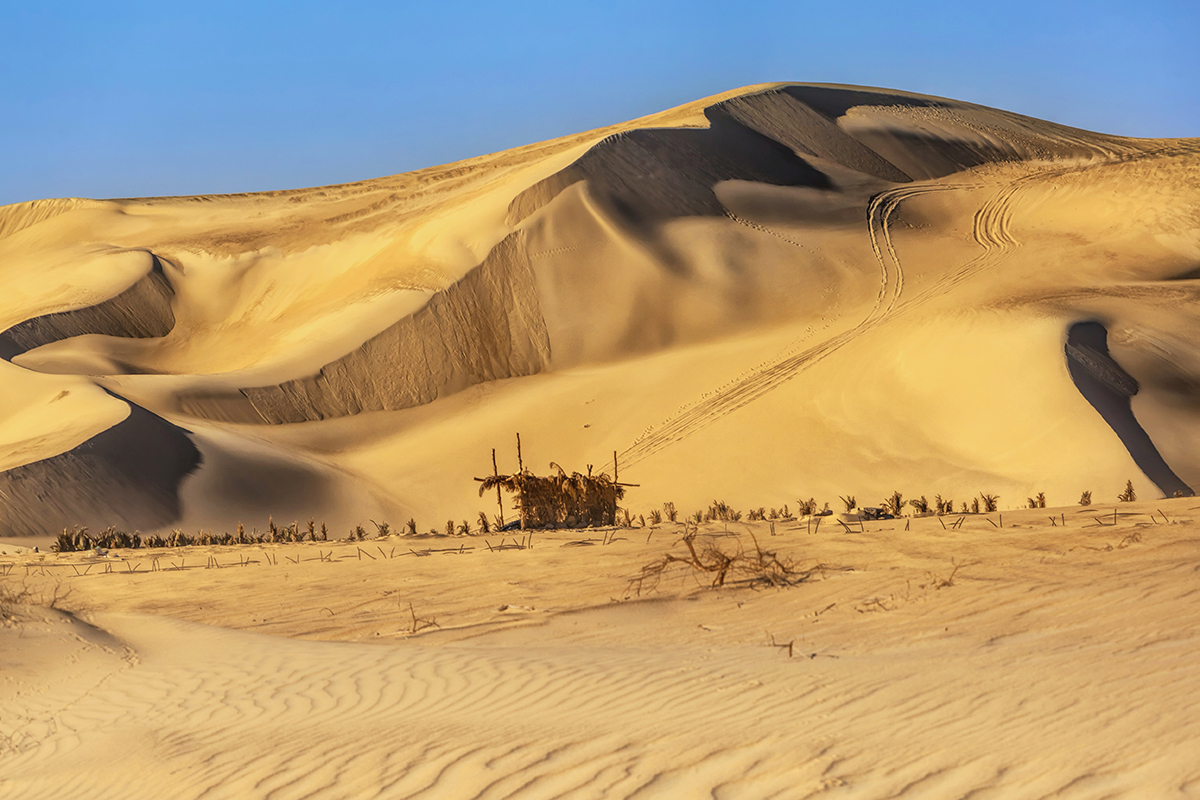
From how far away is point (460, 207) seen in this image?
3109 cm

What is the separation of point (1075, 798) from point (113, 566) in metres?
9.27

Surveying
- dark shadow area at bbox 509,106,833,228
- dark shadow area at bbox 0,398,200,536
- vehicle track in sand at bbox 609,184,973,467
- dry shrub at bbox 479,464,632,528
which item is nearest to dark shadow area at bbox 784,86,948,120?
dark shadow area at bbox 509,106,833,228

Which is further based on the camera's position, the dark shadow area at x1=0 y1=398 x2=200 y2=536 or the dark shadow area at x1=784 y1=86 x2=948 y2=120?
the dark shadow area at x1=784 y1=86 x2=948 y2=120

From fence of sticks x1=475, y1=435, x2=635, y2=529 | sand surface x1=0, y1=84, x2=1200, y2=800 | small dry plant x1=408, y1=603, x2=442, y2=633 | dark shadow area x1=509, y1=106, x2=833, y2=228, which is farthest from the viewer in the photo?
dark shadow area x1=509, y1=106, x2=833, y2=228

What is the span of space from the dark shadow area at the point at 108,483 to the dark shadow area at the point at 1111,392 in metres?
15.1

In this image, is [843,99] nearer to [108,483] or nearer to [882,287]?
[882,287]

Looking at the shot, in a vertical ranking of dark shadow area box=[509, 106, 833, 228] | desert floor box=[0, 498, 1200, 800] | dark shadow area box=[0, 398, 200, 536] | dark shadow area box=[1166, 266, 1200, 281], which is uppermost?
dark shadow area box=[509, 106, 833, 228]

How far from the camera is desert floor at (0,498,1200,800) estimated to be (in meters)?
3.87

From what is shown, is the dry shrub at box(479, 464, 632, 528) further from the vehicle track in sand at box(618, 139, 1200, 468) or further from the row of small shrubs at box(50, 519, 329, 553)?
the vehicle track in sand at box(618, 139, 1200, 468)

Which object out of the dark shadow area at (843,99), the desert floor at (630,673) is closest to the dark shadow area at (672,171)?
the dark shadow area at (843,99)

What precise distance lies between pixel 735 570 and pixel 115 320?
26.8 meters

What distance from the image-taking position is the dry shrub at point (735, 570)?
8039 mm

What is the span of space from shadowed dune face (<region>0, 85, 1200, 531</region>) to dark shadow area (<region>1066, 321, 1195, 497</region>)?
8 cm

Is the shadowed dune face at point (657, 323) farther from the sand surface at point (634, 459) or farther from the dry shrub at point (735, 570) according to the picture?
the dry shrub at point (735, 570)
